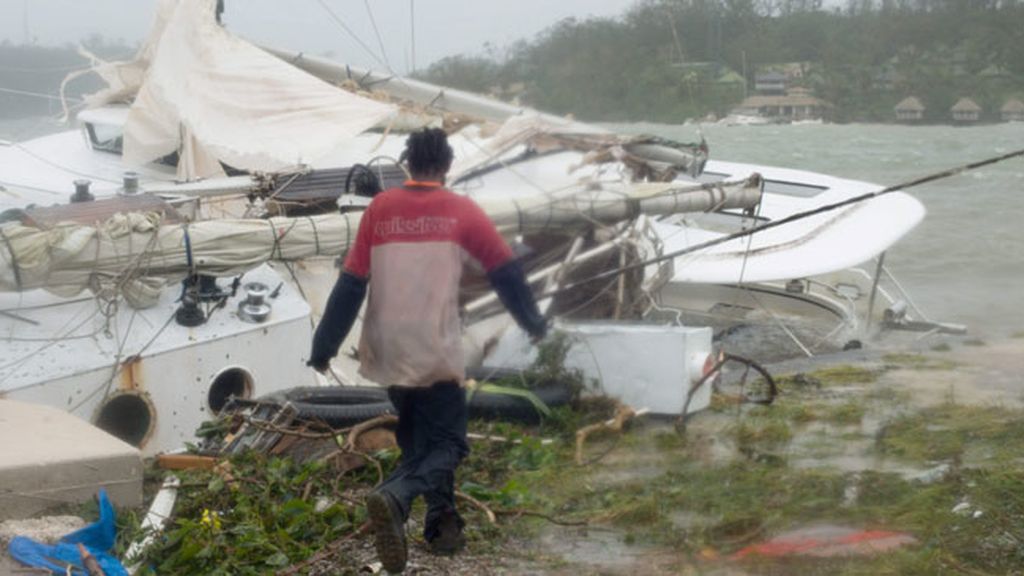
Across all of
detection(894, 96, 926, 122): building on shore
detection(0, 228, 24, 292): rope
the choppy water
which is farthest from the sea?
detection(0, 228, 24, 292): rope

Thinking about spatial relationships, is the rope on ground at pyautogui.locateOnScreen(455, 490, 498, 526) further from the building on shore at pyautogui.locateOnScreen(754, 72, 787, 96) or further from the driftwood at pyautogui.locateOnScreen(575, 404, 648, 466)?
the building on shore at pyautogui.locateOnScreen(754, 72, 787, 96)

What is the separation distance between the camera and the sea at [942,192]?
68.2 feet

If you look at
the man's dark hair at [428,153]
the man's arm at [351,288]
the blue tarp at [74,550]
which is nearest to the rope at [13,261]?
the blue tarp at [74,550]

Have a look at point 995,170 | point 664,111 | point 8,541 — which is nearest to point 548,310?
point 664,111

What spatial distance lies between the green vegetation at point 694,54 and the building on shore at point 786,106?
110mm

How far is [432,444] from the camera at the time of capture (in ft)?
16.5

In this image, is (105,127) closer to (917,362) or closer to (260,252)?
(260,252)

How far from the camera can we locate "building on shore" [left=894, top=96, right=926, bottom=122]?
1424cm

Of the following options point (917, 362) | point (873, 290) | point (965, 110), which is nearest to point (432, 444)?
point (917, 362)

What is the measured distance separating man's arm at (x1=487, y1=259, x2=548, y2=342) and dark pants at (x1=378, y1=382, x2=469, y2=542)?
1.18 ft

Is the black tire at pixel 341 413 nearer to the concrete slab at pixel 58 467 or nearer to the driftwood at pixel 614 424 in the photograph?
the driftwood at pixel 614 424

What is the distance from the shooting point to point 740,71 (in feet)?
28.9

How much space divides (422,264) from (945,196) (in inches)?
1105

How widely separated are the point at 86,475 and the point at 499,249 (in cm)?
202
